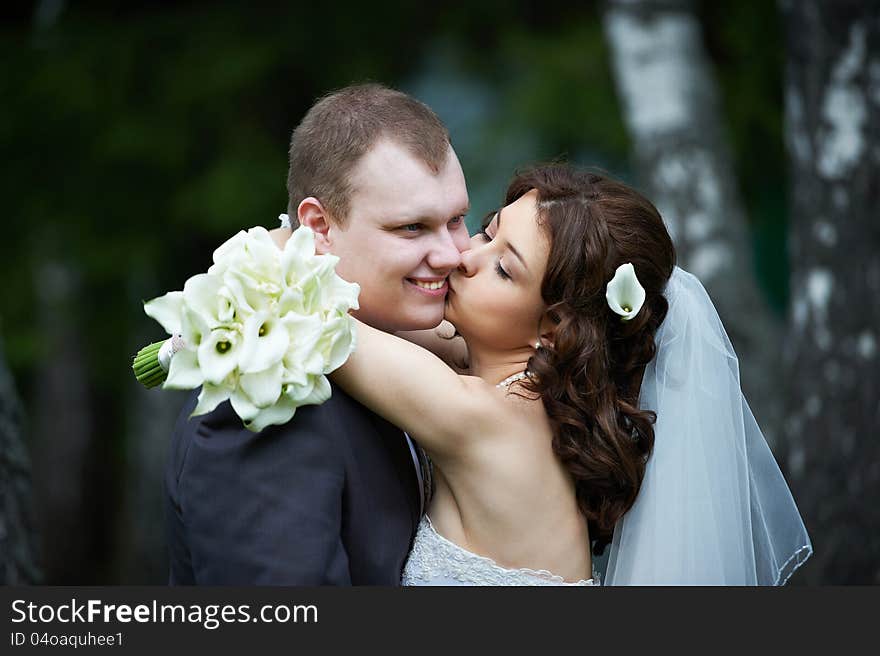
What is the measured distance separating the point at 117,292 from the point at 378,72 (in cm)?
291

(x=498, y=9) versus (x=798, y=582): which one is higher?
(x=498, y=9)

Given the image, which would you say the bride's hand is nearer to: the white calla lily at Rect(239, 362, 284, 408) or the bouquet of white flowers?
the bouquet of white flowers

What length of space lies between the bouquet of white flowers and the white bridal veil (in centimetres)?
106

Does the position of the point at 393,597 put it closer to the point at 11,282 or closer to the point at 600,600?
the point at 600,600

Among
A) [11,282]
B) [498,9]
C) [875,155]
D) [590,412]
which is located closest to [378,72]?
[498,9]

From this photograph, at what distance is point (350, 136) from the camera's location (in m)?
3.07

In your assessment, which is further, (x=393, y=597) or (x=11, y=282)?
(x=11, y=282)

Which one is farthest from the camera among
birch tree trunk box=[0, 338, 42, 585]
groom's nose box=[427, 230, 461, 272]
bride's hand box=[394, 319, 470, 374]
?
birch tree trunk box=[0, 338, 42, 585]

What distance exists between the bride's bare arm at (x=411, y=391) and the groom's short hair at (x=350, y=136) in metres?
0.47

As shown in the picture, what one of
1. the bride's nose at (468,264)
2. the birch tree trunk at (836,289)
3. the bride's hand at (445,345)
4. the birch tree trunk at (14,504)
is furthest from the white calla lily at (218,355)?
the birch tree trunk at (836,289)

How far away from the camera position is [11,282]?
8.27 m

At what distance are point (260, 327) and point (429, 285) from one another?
0.74 metres

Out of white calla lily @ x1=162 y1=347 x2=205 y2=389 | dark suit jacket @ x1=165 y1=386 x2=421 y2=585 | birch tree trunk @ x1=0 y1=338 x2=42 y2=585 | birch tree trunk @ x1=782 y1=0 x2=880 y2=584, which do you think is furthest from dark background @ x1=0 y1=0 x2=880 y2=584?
white calla lily @ x1=162 y1=347 x2=205 y2=389

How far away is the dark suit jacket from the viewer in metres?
Answer: 2.55
